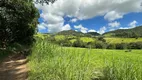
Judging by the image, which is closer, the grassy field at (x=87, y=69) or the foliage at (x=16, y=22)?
the grassy field at (x=87, y=69)

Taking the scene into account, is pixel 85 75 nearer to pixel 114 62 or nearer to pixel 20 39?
pixel 114 62

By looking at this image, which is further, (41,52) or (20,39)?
(20,39)

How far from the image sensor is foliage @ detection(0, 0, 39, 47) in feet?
63.6

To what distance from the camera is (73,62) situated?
283 inches

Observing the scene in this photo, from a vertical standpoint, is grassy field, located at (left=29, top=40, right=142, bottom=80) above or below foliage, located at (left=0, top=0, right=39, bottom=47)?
below

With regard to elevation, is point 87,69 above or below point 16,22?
below

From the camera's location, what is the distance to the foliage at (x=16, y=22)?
63.6 feet

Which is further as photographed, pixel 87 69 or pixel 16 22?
pixel 16 22

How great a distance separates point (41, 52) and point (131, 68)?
22.4 feet

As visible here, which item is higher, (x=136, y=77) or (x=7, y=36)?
(x=7, y=36)

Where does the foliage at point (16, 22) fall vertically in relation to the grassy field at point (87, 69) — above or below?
above

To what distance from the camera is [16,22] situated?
2531 cm

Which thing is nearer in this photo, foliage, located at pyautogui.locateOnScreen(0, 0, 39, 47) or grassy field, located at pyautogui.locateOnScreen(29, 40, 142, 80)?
grassy field, located at pyautogui.locateOnScreen(29, 40, 142, 80)

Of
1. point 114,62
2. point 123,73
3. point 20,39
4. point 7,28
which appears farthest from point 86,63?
point 20,39
